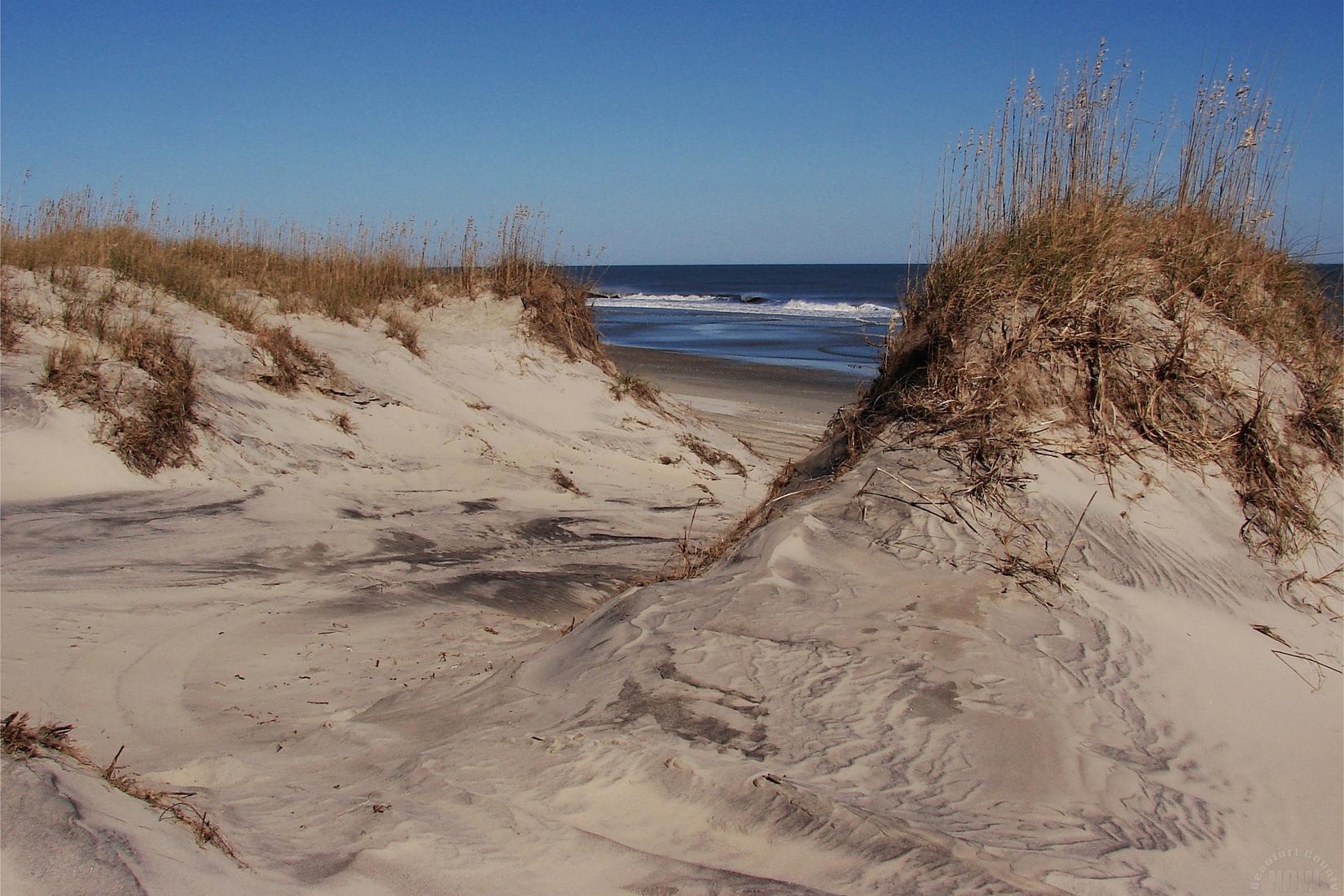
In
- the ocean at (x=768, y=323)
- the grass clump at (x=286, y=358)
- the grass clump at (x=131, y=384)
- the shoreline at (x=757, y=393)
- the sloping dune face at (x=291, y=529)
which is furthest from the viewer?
the ocean at (x=768, y=323)

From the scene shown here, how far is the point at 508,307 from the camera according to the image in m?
11.1

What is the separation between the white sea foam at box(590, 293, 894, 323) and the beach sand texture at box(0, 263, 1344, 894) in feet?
105

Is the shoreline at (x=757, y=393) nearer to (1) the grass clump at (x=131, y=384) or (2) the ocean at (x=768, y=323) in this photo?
(2) the ocean at (x=768, y=323)

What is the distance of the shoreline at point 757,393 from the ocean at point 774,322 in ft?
3.12

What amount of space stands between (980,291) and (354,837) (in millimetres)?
3561

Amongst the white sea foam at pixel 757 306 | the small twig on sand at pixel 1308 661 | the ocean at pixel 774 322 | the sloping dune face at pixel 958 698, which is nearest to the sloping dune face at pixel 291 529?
the sloping dune face at pixel 958 698

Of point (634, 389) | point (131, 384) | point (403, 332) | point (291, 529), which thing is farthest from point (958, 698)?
point (403, 332)

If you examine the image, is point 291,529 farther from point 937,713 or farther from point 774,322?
point 774,322

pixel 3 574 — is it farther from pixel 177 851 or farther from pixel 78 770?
pixel 177 851

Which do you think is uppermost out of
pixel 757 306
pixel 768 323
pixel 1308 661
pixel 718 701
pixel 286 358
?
pixel 757 306

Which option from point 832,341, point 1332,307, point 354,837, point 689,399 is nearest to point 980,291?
point 1332,307

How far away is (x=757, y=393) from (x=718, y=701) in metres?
12.5

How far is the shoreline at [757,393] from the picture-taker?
38.1 feet

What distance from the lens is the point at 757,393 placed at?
1534 cm
